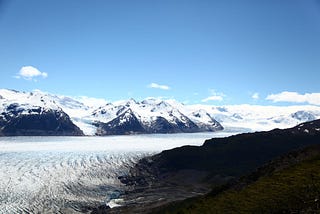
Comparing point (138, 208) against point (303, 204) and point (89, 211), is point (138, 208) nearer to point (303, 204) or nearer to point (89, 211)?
point (89, 211)

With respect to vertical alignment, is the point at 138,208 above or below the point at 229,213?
below

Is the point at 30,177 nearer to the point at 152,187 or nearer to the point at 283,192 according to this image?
the point at 152,187

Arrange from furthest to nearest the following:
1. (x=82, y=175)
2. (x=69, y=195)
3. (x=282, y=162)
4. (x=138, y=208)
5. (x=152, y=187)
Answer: (x=82, y=175)
(x=152, y=187)
(x=69, y=195)
(x=138, y=208)
(x=282, y=162)

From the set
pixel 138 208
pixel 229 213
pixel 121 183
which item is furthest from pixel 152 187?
pixel 229 213

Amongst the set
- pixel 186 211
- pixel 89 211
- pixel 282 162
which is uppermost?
pixel 282 162

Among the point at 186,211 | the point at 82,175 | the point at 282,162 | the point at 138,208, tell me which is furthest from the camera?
the point at 82,175

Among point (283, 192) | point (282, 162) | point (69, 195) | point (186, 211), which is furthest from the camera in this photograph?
point (69, 195)

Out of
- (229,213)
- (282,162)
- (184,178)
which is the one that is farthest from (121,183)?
(229,213)

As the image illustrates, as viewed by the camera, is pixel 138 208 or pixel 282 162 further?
pixel 138 208

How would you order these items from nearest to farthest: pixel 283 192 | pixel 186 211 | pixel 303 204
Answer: pixel 303 204 → pixel 283 192 → pixel 186 211
